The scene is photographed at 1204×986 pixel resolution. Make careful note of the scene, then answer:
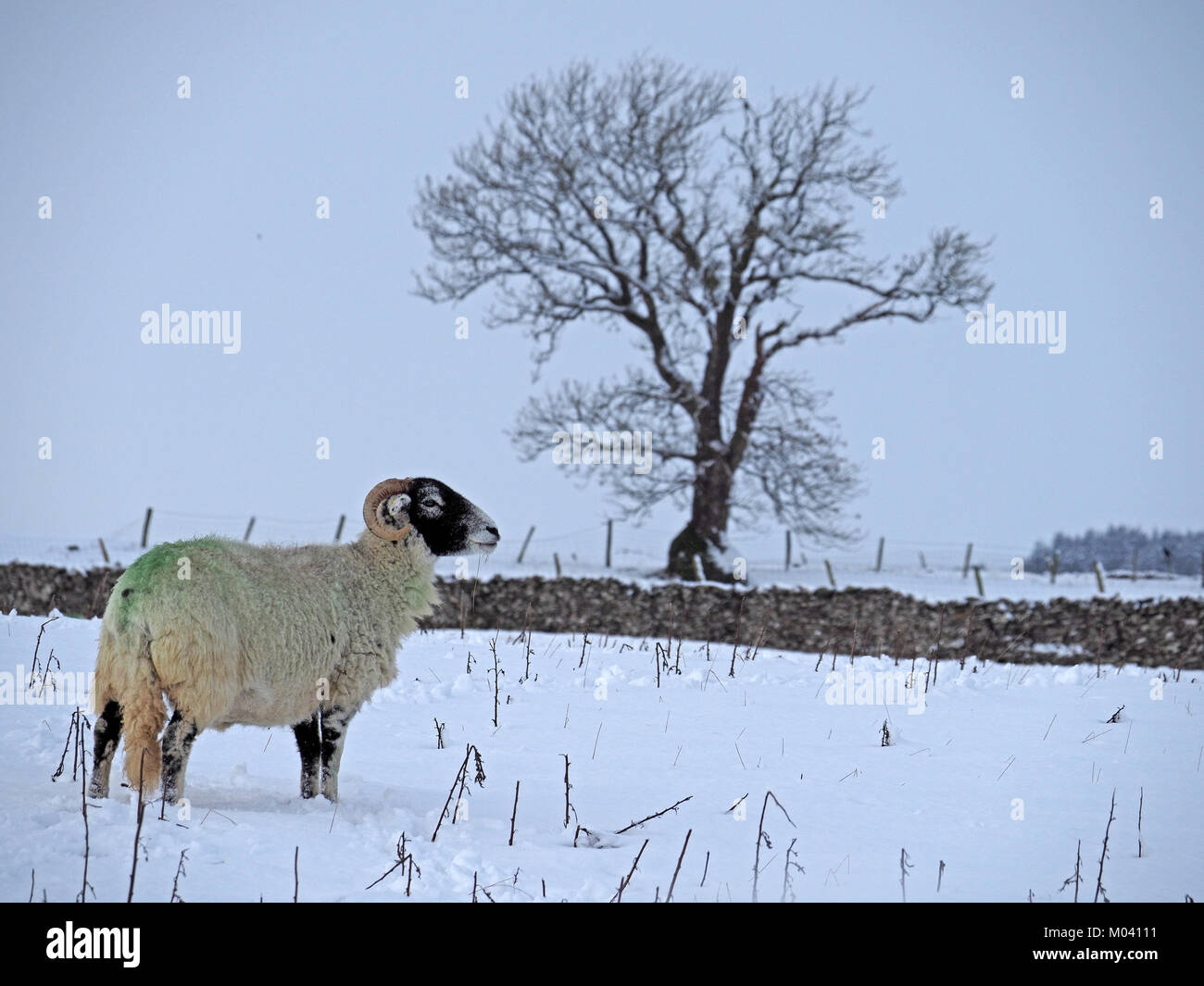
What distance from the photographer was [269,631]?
195 inches

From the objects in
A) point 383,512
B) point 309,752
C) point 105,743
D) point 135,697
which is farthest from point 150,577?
point 383,512

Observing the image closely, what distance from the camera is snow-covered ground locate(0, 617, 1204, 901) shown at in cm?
396

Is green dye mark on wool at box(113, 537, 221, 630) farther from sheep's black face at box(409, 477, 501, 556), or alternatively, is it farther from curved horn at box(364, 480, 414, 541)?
sheep's black face at box(409, 477, 501, 556)

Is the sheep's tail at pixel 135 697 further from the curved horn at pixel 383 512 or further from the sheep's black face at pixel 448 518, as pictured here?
the sheep's black face at pixel 448 518

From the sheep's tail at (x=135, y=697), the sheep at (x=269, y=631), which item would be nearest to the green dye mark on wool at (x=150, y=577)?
the sheep at (x=269, y=631)

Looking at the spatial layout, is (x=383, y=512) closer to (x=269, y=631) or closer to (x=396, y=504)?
(x=396, y=504)

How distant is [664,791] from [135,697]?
2.61m

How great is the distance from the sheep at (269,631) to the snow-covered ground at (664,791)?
317mm

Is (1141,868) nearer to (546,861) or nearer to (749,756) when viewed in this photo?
(749,756)

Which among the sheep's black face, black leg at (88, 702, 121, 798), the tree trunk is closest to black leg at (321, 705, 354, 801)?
black leg at (88, 702, 121, 798)

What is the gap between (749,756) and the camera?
6008mm

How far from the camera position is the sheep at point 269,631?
4645 mm
